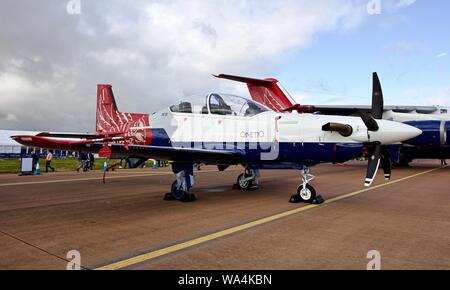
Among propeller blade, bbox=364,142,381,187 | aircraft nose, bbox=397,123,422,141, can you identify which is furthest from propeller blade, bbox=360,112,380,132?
aircraft nose, bbox=397,123,422,141

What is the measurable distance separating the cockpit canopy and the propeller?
253 cm

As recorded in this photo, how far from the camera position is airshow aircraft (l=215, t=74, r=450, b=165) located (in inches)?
663

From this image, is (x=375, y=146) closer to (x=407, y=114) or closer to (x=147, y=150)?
(x=147, y=150)

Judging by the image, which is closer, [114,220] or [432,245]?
[432,245]

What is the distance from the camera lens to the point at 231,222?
5.70 m

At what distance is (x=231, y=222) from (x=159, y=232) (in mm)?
1413

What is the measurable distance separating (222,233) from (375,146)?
4.14 metres

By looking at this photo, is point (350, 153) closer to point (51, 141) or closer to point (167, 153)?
point (167, 153)

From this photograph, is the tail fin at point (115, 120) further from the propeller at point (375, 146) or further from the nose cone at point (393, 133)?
the nose cone at point (393, 133)

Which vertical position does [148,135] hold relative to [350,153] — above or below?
above

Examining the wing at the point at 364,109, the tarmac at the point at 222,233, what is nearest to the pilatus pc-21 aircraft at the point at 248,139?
the tarmac at the point at 222,233

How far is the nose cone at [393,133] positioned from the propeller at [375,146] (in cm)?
11

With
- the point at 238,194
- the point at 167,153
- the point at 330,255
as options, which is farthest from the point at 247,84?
the point at 330,255

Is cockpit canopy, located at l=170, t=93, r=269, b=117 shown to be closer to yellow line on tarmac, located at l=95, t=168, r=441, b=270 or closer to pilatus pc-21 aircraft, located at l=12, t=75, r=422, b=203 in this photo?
pilatus pc-21 aircraft, located at l=12, t=75, r=422, b=203
